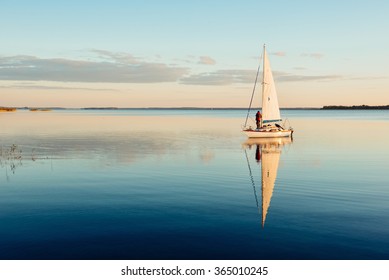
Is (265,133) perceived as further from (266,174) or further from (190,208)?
(190,208)

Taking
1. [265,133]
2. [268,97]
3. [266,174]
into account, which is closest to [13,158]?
[266,174]

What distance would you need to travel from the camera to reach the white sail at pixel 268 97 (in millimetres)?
61125

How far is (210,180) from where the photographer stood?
86.9 feet

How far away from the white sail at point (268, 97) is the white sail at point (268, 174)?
49.2 ft

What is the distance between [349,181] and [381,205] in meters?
6.54

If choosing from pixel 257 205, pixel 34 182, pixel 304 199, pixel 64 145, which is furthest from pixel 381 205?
pixel 64 145

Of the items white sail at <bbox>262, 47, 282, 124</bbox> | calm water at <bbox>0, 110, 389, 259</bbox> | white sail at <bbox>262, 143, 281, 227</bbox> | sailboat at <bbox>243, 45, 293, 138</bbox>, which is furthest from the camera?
white sail at <bbox>262, 47, 282, 124</bbox>

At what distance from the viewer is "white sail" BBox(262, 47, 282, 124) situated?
6112 centimetres

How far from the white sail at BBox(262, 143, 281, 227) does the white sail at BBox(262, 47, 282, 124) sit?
15.0 metres

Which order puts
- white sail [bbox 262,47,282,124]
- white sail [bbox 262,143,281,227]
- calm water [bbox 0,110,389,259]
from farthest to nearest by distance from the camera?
white sail [bbox 262,47,282,124] < white sail [bbox 262,143,281,227] < calm water [bbox 0,110,389,259]

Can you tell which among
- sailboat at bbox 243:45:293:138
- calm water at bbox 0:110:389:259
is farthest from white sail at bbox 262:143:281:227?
sailboat at bbox 243:45:293:138

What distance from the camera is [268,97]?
2440 inches

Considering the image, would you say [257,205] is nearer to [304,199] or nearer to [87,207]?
[304,199]

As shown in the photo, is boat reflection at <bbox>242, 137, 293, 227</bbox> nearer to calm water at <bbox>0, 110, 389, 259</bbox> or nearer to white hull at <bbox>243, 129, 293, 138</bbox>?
calm water at <bbox>0, 110, 389, 259</bbox>
